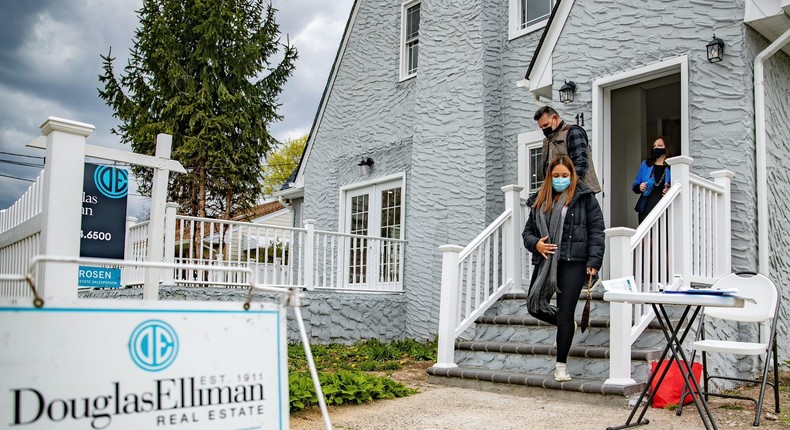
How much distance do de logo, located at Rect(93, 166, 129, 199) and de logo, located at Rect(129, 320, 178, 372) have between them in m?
3.01

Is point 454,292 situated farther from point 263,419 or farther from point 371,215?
point 371,215

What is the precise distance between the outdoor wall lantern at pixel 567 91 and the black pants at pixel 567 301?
2912mm

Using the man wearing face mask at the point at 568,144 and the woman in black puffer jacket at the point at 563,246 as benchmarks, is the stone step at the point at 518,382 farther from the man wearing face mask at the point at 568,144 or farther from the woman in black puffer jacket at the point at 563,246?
the man wearing face mask at the point at 568,144

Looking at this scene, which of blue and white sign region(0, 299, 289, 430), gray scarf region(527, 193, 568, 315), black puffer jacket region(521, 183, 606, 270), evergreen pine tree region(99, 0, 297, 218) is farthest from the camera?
evergreen pine tree region(99, 0, 297, 218)

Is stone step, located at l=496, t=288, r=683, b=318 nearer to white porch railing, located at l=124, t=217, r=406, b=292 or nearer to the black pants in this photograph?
the black pants

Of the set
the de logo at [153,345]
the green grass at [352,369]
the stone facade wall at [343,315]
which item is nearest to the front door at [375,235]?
the stone facade wall at [343,315]

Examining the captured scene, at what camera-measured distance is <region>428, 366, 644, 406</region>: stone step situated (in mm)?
4984

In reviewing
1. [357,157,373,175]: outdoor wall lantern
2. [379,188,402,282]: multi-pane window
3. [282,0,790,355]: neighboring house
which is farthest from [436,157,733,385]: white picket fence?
[357,157,373,175]: outdoor wall lantern

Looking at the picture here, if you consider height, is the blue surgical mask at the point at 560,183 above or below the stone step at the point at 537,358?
above

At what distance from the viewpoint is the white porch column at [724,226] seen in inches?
243

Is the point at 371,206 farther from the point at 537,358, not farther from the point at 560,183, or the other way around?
the point at 560,183

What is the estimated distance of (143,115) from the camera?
738 inches

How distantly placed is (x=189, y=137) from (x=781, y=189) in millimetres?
14741

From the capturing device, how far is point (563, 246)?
216 inches
